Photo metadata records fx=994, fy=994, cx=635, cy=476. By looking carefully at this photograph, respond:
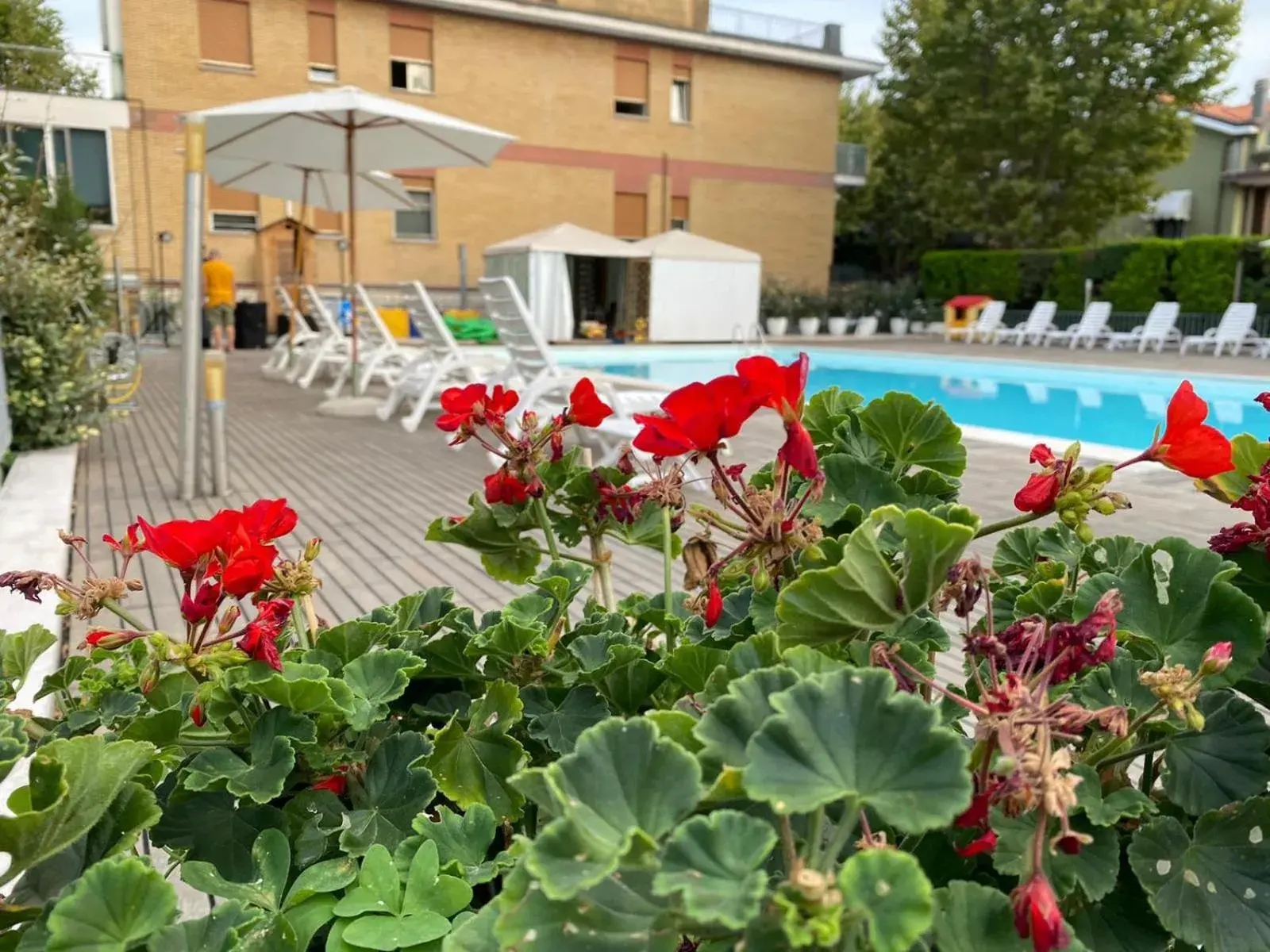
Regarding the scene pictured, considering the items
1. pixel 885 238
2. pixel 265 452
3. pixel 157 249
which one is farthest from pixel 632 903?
pixel 885 238

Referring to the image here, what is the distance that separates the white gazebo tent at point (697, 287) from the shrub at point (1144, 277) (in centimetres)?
764

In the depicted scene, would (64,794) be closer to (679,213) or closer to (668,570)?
(668,570)

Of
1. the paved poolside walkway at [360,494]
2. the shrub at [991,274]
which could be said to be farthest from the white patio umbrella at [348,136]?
the shrub at [991,274]

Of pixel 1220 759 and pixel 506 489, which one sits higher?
pixel 506 489

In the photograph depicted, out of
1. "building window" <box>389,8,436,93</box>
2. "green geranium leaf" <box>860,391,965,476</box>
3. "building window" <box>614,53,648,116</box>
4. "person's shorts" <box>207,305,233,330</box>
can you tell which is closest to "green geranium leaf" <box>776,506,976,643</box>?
"green geranium leaf" <box>860,391,965,476</box>

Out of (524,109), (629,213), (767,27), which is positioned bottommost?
(629,213)

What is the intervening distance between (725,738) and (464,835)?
33 centimetres

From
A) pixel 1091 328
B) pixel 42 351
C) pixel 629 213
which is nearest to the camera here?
pixel 42 351

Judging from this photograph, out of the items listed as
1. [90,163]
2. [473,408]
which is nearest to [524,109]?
[90,163]

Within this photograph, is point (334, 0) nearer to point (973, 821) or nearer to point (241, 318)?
point (241, 318)

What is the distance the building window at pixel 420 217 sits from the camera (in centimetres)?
2264

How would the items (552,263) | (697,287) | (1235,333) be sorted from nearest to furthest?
(1235,333) < (552,263) < (697,287)

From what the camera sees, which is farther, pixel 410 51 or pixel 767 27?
pixel 767 27

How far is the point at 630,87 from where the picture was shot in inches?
984
